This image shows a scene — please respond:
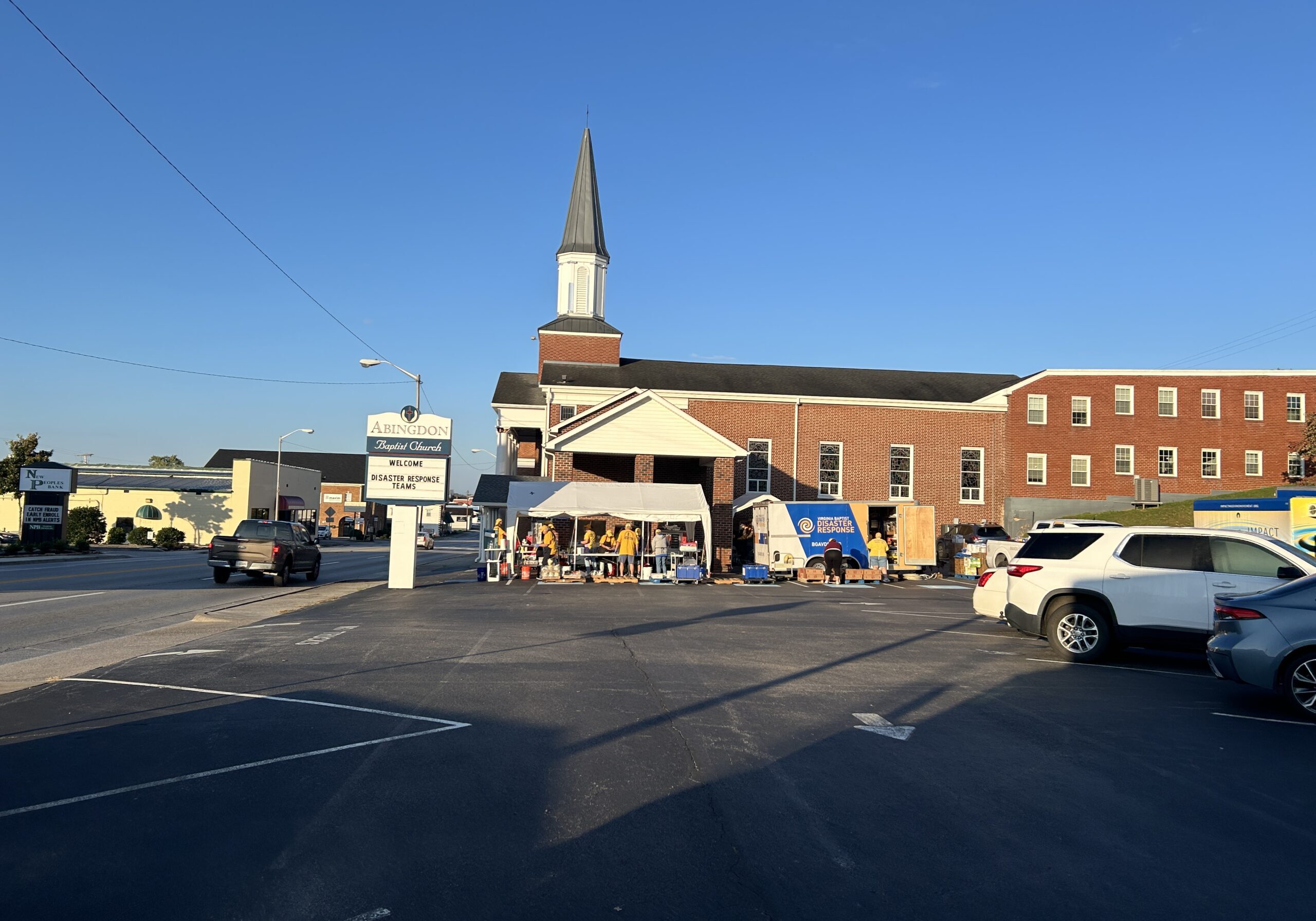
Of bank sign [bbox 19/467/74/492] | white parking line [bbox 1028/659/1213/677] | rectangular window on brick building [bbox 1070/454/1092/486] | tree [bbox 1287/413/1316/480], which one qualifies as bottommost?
white parking line [bbox 1028/659/1213/677]

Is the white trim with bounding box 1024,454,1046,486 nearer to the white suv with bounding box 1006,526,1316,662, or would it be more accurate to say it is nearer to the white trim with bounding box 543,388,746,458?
the white trim with bounding box 543,388,746,458

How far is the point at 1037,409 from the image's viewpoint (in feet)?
141

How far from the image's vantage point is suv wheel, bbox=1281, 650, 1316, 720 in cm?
924

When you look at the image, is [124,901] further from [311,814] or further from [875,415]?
[875,415]

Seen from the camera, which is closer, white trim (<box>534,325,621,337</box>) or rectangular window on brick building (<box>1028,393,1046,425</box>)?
rectangular window on brick building (<box>1028,393,1046,425</box>)

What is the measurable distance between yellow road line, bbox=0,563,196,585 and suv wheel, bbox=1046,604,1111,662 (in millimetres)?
25031

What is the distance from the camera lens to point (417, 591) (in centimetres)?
2488

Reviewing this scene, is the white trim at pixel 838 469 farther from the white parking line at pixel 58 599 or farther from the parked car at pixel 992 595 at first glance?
the white parking line at pixel 58 599

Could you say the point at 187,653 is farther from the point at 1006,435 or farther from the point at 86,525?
the point at 86,525

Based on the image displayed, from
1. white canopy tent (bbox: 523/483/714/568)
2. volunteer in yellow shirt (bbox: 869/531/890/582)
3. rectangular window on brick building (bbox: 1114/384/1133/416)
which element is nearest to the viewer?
white canopy tent (bbox: 523/483/714/568)

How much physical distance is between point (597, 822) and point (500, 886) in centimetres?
110

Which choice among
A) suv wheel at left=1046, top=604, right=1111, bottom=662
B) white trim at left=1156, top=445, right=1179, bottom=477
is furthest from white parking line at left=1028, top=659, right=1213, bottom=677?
white trim at left=1156, top=445, right=1179, bottom=477

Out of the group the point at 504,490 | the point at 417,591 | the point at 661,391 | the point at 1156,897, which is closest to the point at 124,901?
the point at 1156,897

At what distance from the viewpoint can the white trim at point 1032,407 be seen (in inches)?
1684
